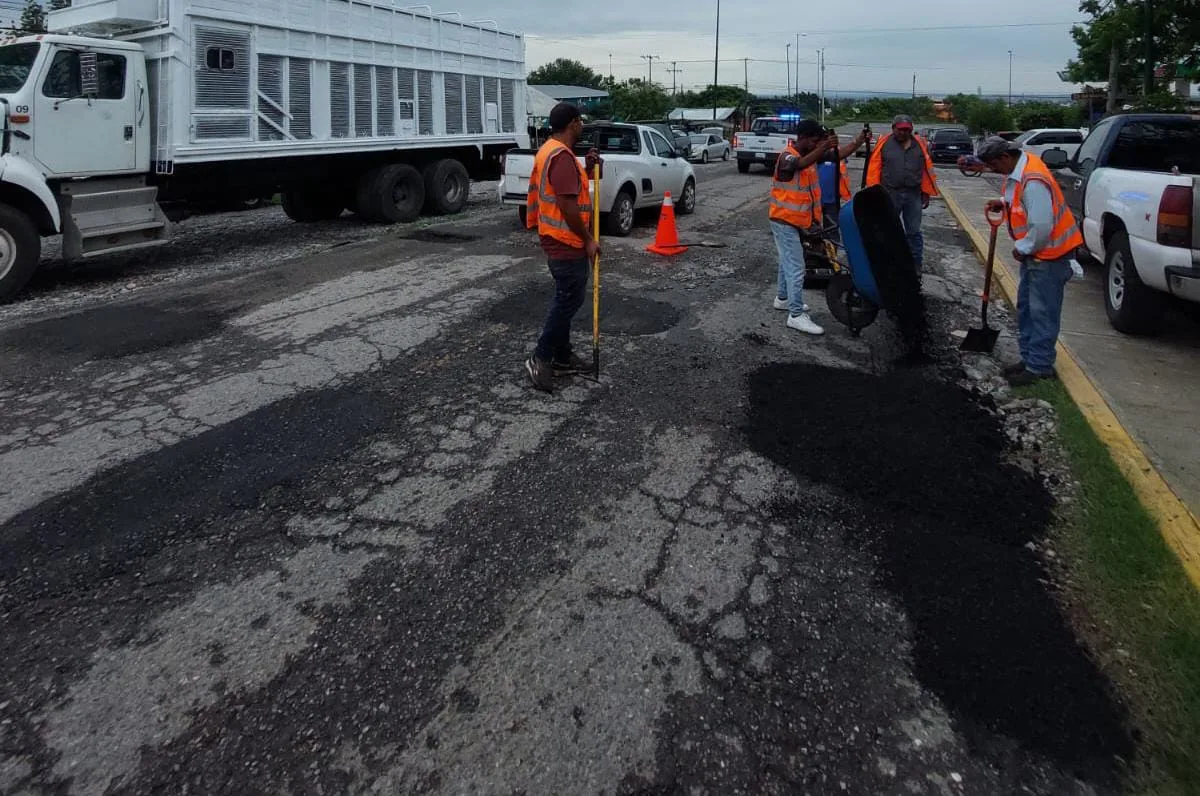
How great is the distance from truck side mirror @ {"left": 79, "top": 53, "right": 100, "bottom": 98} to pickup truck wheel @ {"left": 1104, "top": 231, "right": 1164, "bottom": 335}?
398 inches

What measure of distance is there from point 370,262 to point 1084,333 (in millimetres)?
7304

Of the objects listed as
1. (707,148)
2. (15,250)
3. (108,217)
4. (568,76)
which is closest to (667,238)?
(108,217)

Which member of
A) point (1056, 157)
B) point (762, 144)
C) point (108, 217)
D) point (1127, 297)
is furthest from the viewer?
point (762, 144)

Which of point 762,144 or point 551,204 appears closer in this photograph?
point 551,204

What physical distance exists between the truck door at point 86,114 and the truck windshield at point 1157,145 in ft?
34.0

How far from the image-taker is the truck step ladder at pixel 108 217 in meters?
8.82

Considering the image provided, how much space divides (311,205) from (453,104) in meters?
3.02

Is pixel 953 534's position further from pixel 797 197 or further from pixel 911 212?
pixel 911 212

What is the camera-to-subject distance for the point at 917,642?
2.89 metres

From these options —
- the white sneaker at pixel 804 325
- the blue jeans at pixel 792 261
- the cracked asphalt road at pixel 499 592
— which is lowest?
the cracked asphalt road at pixel 499 592

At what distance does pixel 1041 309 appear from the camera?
5.30m

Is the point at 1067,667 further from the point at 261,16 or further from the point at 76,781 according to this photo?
the point at 261,16

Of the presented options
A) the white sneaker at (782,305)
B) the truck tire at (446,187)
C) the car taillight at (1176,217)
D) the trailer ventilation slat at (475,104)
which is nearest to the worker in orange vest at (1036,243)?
the car taillight at (1176,217)

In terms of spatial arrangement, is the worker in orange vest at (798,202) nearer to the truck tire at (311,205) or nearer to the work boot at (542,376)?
the work boot at (542,376)
